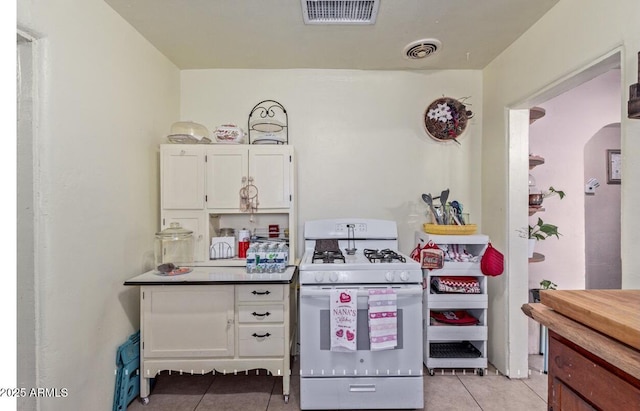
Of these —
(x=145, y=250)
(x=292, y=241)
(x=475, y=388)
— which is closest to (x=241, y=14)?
(x=292, y=241)

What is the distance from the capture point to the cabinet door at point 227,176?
2.33 metres

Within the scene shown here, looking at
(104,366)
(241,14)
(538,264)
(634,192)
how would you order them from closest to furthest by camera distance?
(634,192)
(104,366)
(241,14)
(538,264)

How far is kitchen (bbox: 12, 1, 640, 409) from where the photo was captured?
1.46 metres

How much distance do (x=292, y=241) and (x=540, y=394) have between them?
6.79 ft

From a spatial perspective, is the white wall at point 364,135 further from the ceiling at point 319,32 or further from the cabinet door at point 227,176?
the cabinet door at point 227,176

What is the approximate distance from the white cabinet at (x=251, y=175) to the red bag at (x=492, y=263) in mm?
1574

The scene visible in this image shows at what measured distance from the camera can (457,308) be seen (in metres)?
2.30

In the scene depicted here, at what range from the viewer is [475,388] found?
2119 mm

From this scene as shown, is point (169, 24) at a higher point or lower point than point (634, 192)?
higher

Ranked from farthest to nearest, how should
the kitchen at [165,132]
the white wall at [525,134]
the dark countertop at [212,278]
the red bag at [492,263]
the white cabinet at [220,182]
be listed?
the white cabinet at [220,182]
the red bag at [492,263]
the dark countertop at [212,278]
the kitchen at [165,132]
the white wall at [525,134]

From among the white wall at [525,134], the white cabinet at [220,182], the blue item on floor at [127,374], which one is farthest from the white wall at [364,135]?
the blue item on floor at [127,374]

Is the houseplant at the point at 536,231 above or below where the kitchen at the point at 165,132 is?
below

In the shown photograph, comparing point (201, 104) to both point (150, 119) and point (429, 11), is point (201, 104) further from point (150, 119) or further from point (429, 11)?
point (429, 11)

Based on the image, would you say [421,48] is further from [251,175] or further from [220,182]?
[220,182]
